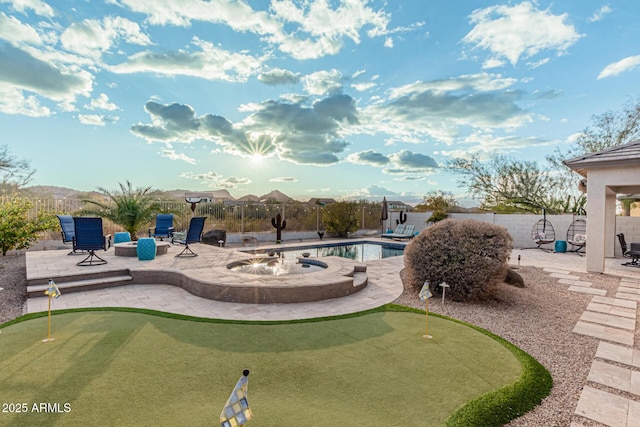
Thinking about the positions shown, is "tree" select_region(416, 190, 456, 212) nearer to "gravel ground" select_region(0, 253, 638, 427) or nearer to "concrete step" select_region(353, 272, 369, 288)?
"gravel ground" select_region(0, 253, 638, 427)

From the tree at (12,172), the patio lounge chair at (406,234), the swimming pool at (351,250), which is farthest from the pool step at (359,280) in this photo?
the tree at (12,172)

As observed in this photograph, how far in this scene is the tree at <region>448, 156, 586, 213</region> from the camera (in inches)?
792

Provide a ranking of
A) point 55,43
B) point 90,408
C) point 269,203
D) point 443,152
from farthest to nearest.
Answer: point 443,152
point 269,203
point 55,43
point 90,408

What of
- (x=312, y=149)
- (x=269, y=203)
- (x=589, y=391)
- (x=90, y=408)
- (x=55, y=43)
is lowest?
(x=589, y=391)

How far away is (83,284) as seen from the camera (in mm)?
6664

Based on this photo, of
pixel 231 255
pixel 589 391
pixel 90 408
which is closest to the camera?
pixel 90 408

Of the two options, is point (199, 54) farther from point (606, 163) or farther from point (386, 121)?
point (606, 163)

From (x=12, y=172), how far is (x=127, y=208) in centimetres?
830

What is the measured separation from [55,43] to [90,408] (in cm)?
1225

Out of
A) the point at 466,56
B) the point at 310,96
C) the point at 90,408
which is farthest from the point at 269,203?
the point at 90,408

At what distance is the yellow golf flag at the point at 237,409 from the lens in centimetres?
150

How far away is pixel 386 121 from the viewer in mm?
15602

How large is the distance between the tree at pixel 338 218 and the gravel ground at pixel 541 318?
11356 millimetres

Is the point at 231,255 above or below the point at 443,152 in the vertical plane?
below
